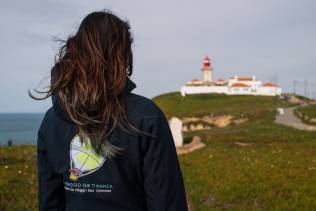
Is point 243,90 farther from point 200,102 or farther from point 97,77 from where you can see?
point 97,77

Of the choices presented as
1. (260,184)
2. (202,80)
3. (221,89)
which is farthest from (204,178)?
(202,80)

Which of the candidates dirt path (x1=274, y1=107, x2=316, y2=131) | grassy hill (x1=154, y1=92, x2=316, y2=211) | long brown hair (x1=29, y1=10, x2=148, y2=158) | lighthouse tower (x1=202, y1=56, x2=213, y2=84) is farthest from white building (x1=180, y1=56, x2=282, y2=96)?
long brown hair (x1=29, y1=10, x2=148, y2=158)

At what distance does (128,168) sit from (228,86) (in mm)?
159211

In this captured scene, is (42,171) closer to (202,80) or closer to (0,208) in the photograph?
(0,208)

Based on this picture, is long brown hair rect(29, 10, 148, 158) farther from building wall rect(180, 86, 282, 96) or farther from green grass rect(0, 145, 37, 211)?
building wall rect(180, 86, 282, 96)

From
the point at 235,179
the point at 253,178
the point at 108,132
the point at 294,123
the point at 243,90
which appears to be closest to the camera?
the point at 108,132

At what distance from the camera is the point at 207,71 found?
561 feet

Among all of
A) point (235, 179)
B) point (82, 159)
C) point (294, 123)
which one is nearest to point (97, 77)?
point (82, 159)

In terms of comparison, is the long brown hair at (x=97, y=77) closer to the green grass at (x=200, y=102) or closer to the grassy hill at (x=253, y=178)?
the grassy hill at (x=253, y=178)

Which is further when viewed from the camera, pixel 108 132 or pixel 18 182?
pixel 18 182

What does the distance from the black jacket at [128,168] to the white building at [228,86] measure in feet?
509

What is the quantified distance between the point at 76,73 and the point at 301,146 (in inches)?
850

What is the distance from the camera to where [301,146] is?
2373cm

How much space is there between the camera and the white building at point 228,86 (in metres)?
157
